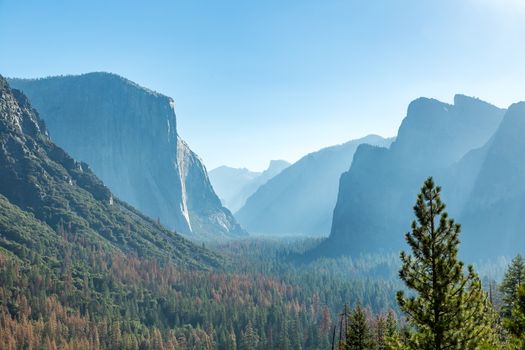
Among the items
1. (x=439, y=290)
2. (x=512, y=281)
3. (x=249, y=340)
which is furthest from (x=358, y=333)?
(x=249, y=340)

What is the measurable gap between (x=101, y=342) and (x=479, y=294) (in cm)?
13380

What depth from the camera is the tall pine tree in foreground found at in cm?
2536

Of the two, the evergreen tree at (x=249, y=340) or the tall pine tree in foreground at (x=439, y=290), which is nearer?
the tall pine tree in foreground at (x=439, y=290)

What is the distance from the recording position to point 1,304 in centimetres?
14462

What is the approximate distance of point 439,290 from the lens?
2578cm

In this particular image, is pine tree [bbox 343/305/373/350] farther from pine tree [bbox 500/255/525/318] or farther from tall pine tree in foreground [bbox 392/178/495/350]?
tall pine tree in foreground [bbox 392/178/495/350]

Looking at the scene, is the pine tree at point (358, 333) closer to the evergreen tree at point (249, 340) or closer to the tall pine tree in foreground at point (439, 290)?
the tall pine tree in foreground at point (439, 290)

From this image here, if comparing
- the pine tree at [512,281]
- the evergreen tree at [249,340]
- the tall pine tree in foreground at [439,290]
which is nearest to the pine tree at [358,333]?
the pine tree at [512,281]

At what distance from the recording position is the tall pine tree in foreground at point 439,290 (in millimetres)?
25359

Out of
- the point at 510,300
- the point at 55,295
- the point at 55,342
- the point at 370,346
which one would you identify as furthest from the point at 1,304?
the point at 510,300

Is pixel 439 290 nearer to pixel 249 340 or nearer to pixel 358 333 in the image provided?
pixel 358 333

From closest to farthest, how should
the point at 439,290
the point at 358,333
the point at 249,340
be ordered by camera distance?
the point at 439,290 → the point at 358,333 → the point at 249,340

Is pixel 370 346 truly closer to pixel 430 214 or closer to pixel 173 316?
pixel 430 214

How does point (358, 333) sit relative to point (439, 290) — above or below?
below
